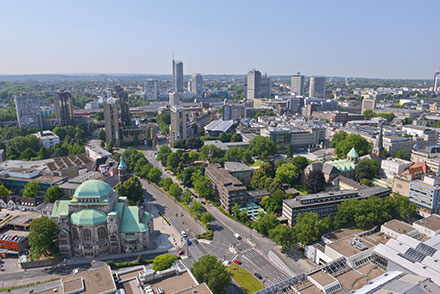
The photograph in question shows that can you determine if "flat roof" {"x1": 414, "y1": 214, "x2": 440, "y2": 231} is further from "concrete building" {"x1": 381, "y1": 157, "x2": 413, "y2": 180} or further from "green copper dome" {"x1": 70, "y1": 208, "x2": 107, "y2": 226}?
"green copper dome" {"x1": 70, "y1": 208, "x2": 107, "y2": 226}

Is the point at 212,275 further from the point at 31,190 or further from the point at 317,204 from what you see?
the point at 31,190

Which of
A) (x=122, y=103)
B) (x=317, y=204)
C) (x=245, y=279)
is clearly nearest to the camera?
(x=245, y=279)

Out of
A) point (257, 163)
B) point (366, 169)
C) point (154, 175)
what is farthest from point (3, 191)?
point (366, 169)

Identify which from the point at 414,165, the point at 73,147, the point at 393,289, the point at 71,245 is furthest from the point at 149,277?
the point at 73,147

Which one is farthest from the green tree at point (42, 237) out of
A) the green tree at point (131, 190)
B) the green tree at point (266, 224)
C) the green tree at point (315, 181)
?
the green tree at point (315, 181)

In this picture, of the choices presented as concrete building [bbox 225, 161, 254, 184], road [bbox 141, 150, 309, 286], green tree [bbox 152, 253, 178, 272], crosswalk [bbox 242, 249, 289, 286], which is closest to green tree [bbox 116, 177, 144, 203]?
road [bbox 141, 150, 309, 286]

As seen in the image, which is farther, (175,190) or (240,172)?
(240,172)

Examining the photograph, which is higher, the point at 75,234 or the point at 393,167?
the point at 393,167

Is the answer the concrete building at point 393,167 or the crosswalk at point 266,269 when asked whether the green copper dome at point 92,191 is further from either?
the concrete building at point 393,167
